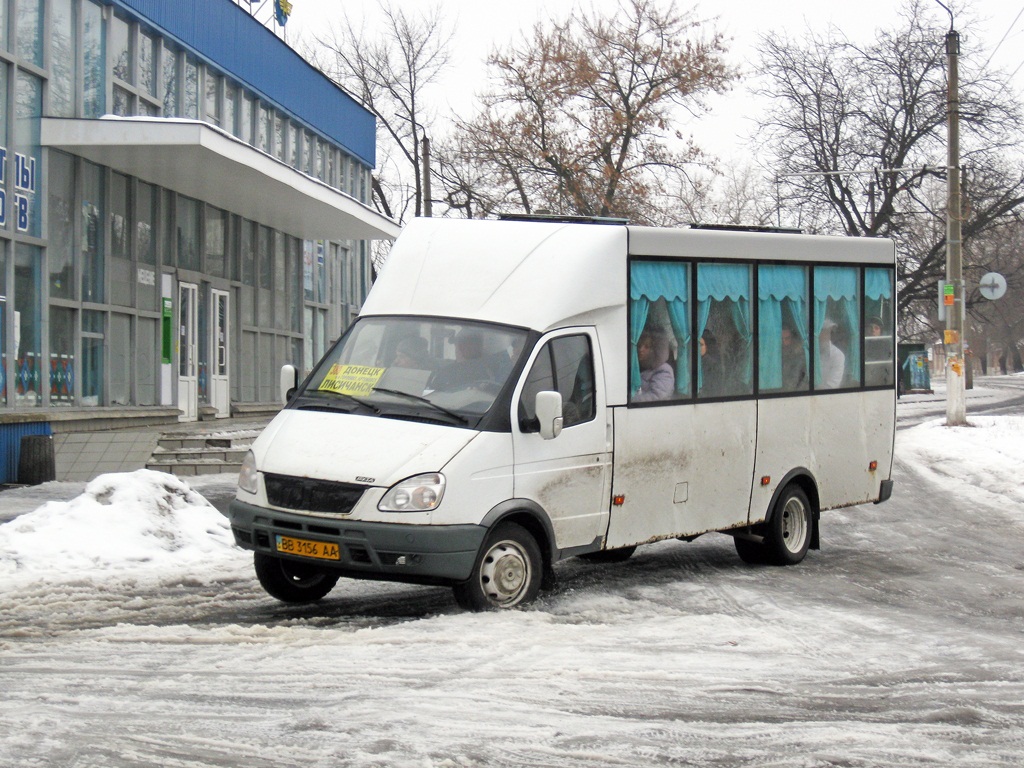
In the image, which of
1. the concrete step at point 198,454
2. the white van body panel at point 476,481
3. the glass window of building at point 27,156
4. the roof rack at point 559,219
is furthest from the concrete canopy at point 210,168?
the white van body panel at point 476,481

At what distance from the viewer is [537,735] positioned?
5.55 metres

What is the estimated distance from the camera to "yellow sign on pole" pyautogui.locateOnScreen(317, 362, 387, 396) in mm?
8953

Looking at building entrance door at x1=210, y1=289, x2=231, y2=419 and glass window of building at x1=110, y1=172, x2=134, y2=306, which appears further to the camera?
building entrance door at x1=210, y1=289, x2=231, y2=419

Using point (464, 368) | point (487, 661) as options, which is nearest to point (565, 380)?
point (464, 368)

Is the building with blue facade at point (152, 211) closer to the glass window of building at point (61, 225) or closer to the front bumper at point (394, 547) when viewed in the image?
the glass window of building at point (61, 225)

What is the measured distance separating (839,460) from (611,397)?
11.6ft

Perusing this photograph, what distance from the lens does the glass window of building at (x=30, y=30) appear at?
57.6 feet

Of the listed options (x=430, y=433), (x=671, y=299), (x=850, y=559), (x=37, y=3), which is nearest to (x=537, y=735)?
(x=430, y=433)

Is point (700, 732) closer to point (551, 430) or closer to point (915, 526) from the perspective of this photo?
point (551, 430)

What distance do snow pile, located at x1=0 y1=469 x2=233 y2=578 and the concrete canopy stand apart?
7732 mm

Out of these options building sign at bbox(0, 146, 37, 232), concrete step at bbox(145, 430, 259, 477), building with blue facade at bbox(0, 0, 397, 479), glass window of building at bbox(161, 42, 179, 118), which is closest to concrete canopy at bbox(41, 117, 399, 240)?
building with blue facade at bbox(0, 0, 397, 479)

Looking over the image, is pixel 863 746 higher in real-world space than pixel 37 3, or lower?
lower

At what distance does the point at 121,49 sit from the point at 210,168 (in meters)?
2.30

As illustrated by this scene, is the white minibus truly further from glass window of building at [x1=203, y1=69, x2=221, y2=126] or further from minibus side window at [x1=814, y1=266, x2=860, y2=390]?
glass window of building at [x1=203, y1=69, x2=221, y2=126]
